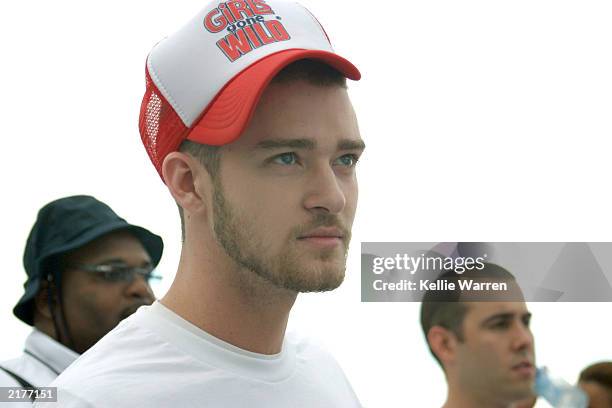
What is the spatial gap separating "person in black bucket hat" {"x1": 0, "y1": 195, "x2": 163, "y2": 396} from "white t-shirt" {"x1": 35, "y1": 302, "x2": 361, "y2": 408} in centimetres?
180

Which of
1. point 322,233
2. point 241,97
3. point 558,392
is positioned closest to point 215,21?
point 241,97

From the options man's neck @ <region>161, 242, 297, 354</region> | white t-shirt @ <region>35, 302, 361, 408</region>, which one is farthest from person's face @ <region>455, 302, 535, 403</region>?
man's neck @ <region>161, 242, 297, 354</region>

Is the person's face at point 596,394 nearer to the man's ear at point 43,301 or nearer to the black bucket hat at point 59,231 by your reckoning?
the black bucket hat at point 59,231

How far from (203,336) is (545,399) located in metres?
1.16

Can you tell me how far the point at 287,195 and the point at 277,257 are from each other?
0.12m

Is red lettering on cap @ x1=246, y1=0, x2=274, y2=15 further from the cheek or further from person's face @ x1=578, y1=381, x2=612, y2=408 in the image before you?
the cheek

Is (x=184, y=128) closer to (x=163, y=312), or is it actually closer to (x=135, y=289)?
(x=163, y=312)

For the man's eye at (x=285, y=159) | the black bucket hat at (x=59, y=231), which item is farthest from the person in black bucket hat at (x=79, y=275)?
the man's eye at (x=285, y=159)

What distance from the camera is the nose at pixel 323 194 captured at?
1812mm

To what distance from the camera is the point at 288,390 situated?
203 cm

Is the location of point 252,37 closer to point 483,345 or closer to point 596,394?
point 483,345

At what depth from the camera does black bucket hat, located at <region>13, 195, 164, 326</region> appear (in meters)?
3.77

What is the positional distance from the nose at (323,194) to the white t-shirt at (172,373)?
1.18ft

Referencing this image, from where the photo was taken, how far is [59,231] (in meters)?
3.86
